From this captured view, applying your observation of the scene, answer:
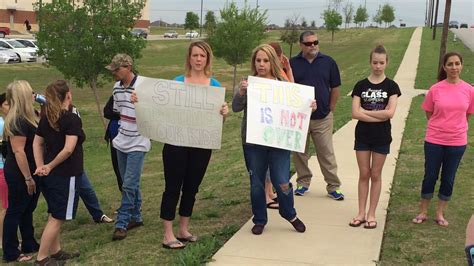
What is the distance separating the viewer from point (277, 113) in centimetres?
504

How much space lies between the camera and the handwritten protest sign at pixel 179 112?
190 inches

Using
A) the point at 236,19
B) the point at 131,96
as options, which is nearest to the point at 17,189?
the point at 131,96

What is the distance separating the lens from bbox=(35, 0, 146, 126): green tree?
1408cm

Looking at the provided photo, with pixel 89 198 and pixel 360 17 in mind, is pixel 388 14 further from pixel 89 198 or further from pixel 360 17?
pixel 89 198

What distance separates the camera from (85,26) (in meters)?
14.1

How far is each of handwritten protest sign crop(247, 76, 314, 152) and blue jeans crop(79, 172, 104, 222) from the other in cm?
221

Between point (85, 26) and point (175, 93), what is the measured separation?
10077mm

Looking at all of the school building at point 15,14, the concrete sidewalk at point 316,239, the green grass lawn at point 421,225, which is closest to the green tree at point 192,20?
the school building at point 15,14

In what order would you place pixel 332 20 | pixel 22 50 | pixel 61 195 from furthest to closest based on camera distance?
pixel 332 20, pixel 22 50, pixel 61 195

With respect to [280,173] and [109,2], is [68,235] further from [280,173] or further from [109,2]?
[109,2]

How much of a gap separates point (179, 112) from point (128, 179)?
0.84m

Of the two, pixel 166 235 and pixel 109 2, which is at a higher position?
pixel 109 2

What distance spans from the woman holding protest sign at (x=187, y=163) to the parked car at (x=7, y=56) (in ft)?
101

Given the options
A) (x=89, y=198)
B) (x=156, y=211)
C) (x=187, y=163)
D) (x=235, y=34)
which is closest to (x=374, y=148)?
(x=187, y=163)
